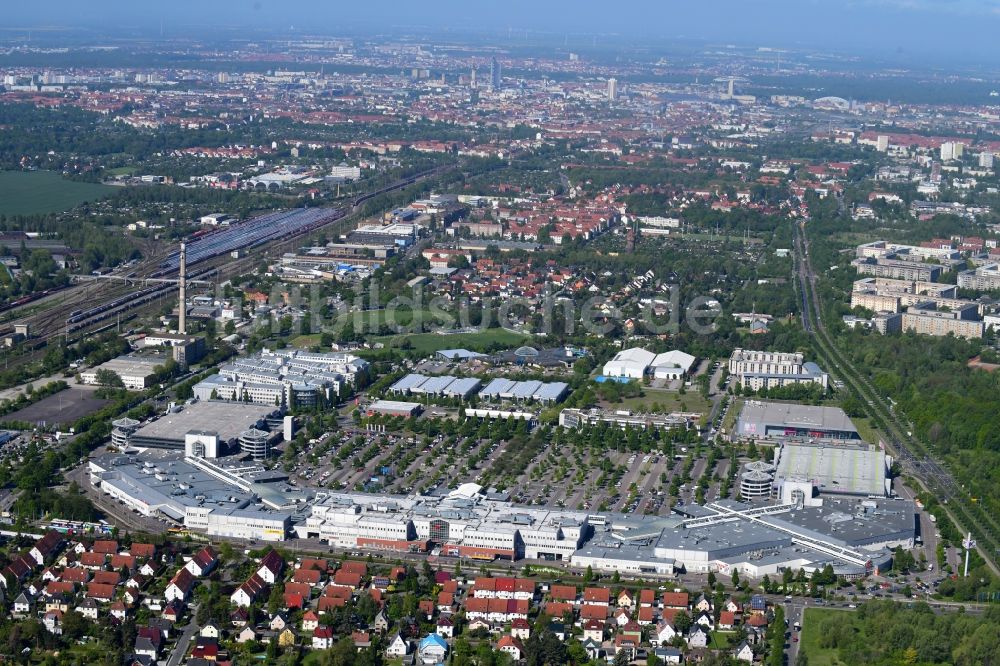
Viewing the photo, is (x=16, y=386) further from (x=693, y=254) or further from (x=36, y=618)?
(x=693, y=254)

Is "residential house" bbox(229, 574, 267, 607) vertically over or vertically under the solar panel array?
over

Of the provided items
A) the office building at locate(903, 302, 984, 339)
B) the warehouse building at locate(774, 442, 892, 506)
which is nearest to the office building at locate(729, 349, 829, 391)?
the warehouse building at locate(774, 442, 892, 506)

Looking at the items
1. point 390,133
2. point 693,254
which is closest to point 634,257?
point 693,254

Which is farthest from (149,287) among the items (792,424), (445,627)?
(445,627)

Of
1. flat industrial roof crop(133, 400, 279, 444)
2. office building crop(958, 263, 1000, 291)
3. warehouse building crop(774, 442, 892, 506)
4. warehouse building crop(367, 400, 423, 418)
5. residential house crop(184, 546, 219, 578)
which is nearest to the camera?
residential house crop(184, 546, 219, 578)

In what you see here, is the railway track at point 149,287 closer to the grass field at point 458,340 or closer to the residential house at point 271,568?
the grass field at point 458,340

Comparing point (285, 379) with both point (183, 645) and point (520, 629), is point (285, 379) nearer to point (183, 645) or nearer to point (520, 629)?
point (183, 645)

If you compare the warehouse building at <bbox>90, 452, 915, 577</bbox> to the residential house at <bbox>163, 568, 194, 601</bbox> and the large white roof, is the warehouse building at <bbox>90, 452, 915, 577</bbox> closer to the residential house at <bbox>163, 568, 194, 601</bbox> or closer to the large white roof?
the residential house at <bbox>163, 568, 194, 601</bbox>
